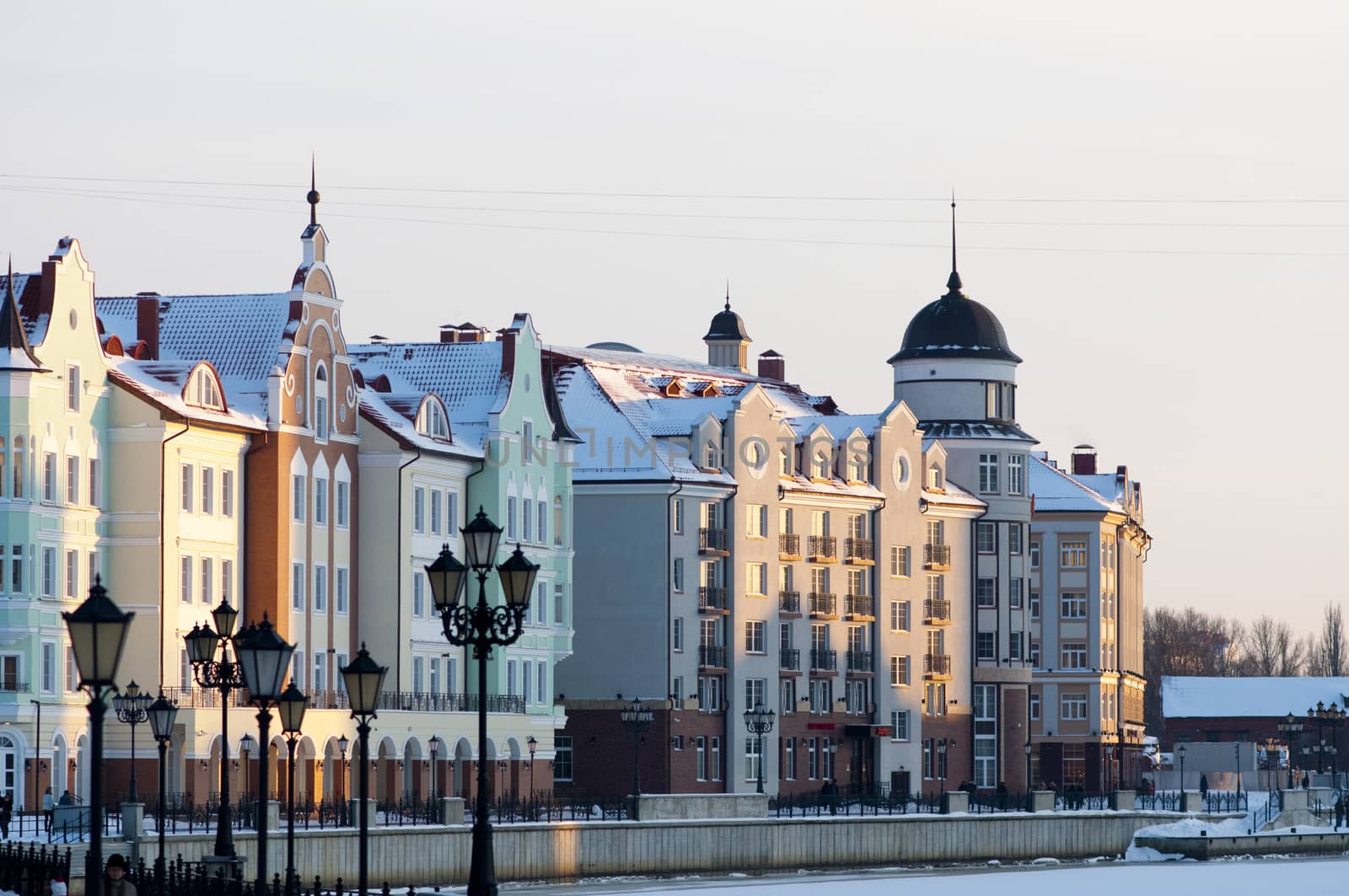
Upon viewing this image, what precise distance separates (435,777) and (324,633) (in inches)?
262

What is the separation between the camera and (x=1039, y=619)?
140 metres

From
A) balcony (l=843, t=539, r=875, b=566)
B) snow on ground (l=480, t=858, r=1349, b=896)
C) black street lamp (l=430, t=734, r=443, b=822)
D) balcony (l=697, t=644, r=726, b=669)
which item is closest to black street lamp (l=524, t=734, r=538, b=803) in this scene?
black street lamp (l=430, t=734, r=443, b=822)

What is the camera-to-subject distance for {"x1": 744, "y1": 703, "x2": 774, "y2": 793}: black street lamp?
98250mm

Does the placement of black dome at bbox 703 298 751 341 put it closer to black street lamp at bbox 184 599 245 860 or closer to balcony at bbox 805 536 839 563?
balcony at bbox 805 536 839 563

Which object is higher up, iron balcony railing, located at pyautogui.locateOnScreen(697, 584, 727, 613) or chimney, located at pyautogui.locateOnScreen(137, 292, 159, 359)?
chimney, located at pyautogui.locateOnScreen(137, 292, 159, 359)

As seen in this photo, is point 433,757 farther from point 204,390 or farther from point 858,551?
point 858,551

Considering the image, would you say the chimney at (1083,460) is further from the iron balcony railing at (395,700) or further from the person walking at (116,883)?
the person walking at (116,883)

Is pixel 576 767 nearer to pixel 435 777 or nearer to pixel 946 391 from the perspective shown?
pixel 435 777

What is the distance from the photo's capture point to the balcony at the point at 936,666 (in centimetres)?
11956

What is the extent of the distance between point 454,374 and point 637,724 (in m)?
15.1

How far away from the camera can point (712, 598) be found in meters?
110

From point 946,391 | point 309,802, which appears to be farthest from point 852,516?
point 309,802

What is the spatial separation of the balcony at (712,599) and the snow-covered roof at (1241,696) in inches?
2697

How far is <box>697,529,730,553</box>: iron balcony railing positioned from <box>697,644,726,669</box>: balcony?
3.58 m
